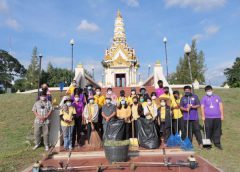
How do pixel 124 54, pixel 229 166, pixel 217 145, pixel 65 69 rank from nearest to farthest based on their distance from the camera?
pixel 229 166 < pixel 217 145 < pixel 124 54 < pixel 65 69

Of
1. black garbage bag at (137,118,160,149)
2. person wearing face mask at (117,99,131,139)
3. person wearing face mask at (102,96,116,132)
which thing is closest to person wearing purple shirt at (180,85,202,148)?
black garbage bag at (137,118,160,149)

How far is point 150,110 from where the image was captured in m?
8.76

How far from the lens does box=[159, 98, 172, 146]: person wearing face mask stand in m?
9.02

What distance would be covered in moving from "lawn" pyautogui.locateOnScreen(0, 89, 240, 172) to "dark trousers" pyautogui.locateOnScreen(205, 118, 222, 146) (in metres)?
0.35

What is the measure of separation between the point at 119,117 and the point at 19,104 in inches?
351

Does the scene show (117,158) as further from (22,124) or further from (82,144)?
(22,124)

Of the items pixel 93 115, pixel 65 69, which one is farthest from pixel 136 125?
pixel 65 69

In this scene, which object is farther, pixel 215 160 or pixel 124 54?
pixel 124 54

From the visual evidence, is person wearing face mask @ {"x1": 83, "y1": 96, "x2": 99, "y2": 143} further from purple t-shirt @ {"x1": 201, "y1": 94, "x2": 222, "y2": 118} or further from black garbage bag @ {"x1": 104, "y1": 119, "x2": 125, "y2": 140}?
purple t-shirt @ {"x1": 201, "y1": 94, "x2": 222, "y2": 118}

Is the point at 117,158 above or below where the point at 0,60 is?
below

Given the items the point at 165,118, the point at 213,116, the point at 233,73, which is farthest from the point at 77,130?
the point at 233,73

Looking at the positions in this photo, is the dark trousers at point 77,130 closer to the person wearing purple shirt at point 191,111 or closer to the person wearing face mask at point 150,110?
the person wearing face mask at point 150,110

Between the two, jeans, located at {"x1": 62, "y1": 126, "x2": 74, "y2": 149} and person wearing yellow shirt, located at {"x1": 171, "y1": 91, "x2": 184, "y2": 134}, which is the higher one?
person wearing yellow shirt, located at {"x1": 171, "y1": 91, "x2": 184, "y2": 134}

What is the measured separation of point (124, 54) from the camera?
119 feet
